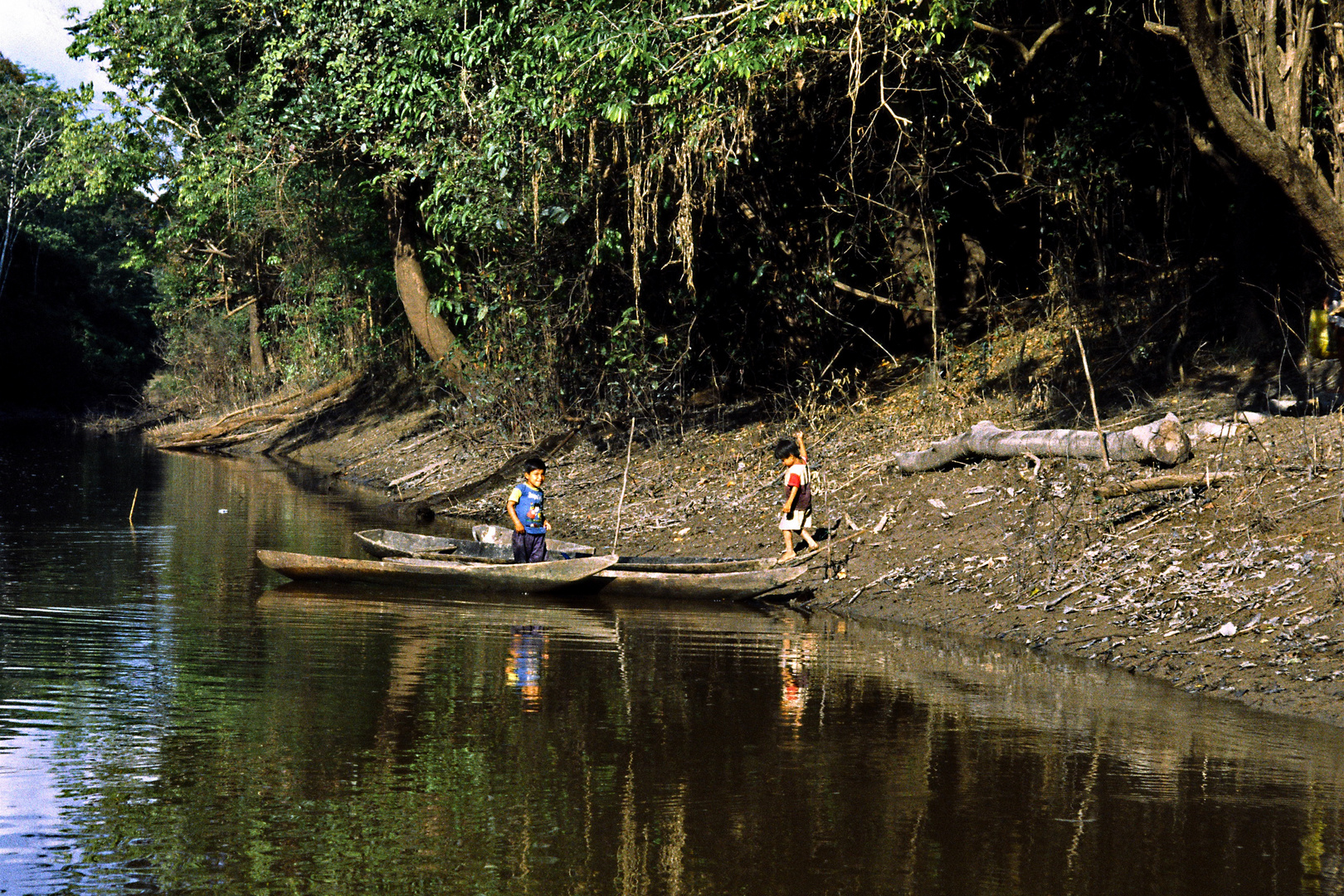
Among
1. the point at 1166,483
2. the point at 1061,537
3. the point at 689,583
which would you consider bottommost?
the point at 689,583

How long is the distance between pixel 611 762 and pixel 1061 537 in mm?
6065

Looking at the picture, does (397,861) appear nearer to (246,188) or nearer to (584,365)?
(584,365)

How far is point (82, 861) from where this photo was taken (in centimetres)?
539

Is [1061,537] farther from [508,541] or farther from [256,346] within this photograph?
[256,346]

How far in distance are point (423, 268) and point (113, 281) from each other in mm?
41338

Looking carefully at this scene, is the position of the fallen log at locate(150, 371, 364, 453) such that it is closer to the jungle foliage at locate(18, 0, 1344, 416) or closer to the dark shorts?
the jungle foliage at locate(18, 0, 1344, 416)

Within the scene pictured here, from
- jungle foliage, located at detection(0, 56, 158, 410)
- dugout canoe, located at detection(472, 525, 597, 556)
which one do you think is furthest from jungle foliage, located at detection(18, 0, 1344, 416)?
jungle foliage, located at detection(0, 56, 158, 410)

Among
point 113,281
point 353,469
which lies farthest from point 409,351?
point 113,281

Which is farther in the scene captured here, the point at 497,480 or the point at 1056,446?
the point at 497,480

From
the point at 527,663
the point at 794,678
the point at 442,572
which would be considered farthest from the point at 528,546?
the point at 794,678

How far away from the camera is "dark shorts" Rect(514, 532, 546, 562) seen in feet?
43.8

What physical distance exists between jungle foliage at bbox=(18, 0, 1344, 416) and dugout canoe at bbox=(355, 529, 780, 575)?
400 cm

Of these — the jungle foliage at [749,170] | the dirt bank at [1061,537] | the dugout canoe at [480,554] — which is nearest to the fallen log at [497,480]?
the jungle foliage at [749,170]

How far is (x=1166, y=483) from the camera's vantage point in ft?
37.7
